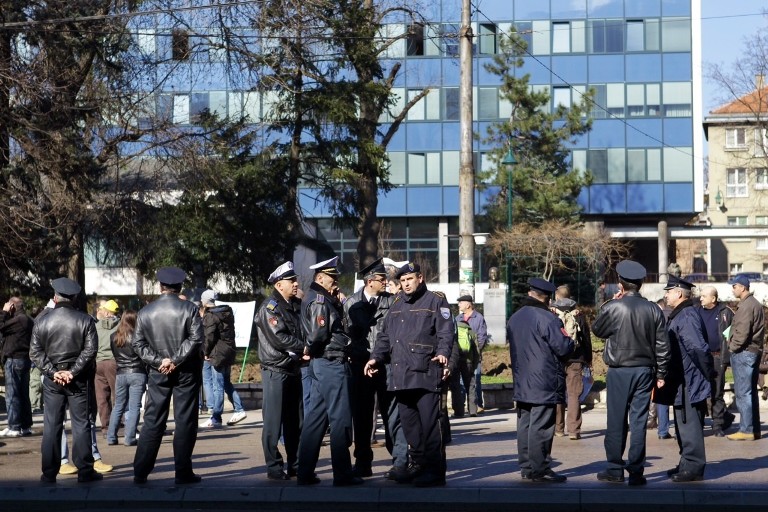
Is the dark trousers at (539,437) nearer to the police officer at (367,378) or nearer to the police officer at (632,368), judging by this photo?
the police officer at (632,368)

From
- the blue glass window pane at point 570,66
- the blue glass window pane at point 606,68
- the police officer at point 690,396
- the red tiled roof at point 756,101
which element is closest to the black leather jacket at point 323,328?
the police officer at point 690,396

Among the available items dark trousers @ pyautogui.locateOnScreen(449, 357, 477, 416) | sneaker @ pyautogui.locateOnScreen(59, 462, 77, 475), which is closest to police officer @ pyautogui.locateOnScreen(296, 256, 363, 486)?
sneaker @ pyautogui.locateOnScreen(59, 462, 77, 475)

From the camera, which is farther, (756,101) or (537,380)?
(756,101)

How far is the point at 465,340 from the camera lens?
15.7m

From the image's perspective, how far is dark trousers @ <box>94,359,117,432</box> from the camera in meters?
14.2

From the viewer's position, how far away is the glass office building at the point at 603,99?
183ft

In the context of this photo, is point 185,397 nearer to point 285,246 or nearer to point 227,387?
point 227,387

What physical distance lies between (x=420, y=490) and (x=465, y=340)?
6326mm

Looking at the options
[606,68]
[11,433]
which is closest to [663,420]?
[11,433]

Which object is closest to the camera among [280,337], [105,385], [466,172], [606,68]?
[280,337]

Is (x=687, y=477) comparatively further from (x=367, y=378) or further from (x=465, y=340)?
(x=465, y=340)

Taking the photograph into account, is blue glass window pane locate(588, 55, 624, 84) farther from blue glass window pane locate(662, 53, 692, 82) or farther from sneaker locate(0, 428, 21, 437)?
sneaker locate(0, 428, 21, 437)

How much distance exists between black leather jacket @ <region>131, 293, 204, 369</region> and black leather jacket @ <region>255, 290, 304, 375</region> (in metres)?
0.62

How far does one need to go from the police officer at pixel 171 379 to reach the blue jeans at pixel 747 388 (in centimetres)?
671
